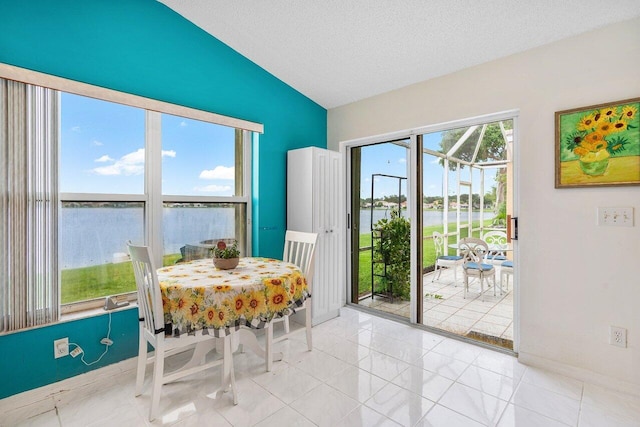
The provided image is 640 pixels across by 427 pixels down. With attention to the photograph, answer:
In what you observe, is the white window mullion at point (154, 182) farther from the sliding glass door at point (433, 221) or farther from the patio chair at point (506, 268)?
the patio chair at point (506, 268)

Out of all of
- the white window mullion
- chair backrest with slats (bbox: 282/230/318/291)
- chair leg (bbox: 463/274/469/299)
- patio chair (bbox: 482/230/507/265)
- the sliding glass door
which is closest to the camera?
the white window mullion

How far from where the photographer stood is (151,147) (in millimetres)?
2555

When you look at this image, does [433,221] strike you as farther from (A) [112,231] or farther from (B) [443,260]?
(A) [112,231]

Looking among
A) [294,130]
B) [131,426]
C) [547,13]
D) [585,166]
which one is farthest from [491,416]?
[294,130]

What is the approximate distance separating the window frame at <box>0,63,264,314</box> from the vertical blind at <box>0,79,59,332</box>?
3.4 inches

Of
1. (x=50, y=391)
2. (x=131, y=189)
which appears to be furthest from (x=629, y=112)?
(x=50, y=391)

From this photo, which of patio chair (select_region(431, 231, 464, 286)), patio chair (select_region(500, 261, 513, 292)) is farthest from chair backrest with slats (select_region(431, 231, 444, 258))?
patio chair (select_region(500, 261, 513, 292))

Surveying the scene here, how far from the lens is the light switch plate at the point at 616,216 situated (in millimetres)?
2037

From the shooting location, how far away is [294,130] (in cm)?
352

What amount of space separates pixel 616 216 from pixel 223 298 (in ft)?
8.43

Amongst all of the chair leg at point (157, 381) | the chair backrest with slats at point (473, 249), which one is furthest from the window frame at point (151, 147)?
the chair backrest with slats at point (473, 249)

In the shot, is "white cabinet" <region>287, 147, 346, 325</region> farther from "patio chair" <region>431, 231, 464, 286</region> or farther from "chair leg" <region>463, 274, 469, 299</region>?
"chair leg" <region>463, 274, 469, 299</region>

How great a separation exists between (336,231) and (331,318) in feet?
3.12

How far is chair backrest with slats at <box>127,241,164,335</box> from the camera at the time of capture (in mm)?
1772
